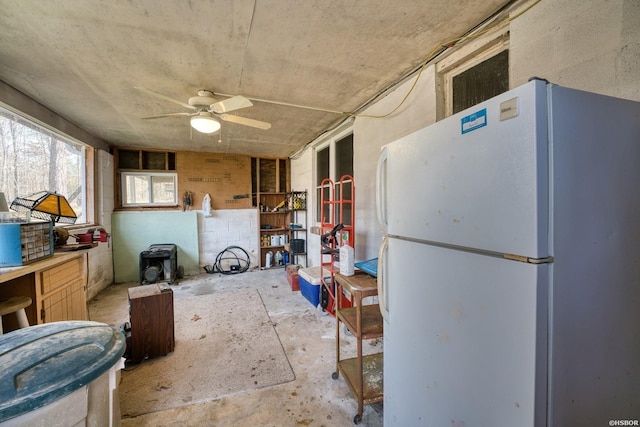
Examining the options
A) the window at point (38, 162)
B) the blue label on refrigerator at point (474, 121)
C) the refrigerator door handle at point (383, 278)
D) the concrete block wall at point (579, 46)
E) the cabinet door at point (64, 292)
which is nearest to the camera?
the blue label on refrigerator at point (474, 121)

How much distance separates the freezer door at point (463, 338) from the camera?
72cm

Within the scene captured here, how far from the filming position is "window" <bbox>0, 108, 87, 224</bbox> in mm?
2508

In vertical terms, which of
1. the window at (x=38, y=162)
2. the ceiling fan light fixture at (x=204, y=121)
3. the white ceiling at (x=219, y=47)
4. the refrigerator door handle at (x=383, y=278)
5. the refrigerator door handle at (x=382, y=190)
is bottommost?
the refrigerator door handle at (x=383, y=278)

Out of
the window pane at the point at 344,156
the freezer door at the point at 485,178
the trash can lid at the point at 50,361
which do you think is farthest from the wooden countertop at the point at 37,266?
the window pane at the point at 344,156

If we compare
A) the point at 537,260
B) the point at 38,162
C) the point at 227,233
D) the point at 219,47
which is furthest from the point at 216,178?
the point at 537,260

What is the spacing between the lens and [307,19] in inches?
63.1

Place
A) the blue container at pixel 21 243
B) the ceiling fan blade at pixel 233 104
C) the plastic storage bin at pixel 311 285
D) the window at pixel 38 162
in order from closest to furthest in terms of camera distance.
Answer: the blue container at pixel 21 243 < the ceiling fan blade at pixel 233 104 < the window at pixel 38 162 < the plastic storage bin at pixel 311 285

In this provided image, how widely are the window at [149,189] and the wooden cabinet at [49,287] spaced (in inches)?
121

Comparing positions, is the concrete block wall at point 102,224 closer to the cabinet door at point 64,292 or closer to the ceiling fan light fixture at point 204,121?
the cabinet door at point 64,292

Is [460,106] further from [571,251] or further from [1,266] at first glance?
[1,266]

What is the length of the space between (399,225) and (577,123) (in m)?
0.70

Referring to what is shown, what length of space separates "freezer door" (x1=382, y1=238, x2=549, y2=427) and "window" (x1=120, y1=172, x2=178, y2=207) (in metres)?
5.24

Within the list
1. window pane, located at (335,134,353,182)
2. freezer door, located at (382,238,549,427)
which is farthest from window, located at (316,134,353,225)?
freezer door, located at (382,238,549,427)

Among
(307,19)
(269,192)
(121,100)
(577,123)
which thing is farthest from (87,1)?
(269,192)
